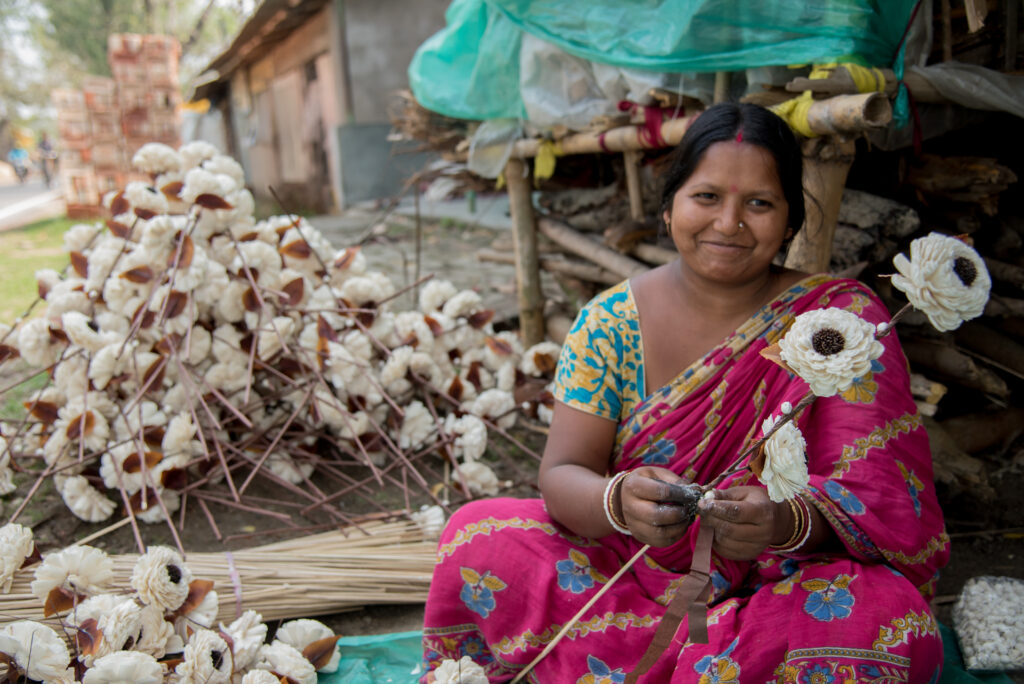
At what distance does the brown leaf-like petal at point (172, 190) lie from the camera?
2.63 meters

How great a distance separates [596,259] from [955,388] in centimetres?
152

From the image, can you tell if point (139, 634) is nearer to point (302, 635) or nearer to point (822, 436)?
point (302, 635)

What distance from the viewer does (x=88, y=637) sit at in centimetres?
152

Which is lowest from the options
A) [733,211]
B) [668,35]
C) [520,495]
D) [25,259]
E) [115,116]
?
[520,495]

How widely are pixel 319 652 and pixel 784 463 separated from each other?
1251 millimetres

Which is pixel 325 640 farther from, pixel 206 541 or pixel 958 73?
pixel 958 73

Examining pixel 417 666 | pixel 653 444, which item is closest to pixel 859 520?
pixel 653 444

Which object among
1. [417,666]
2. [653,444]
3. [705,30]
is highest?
[705,30]

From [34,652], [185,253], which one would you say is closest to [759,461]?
[34,652]

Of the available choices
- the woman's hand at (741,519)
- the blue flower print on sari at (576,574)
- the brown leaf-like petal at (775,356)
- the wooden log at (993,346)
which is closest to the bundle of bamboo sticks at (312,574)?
the blue flower print on sari at (576,574)

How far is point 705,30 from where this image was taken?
2.11 meters

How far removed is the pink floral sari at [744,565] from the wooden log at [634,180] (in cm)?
138

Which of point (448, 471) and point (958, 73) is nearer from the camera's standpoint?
point (958, 73)

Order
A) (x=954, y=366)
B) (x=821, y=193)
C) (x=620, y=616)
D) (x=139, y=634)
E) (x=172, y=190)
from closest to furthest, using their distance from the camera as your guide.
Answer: (x=620, y=616)
(x=139, y=634)
(x=821, y=193)
(x=954, y=366)
(x=172, y=190)
